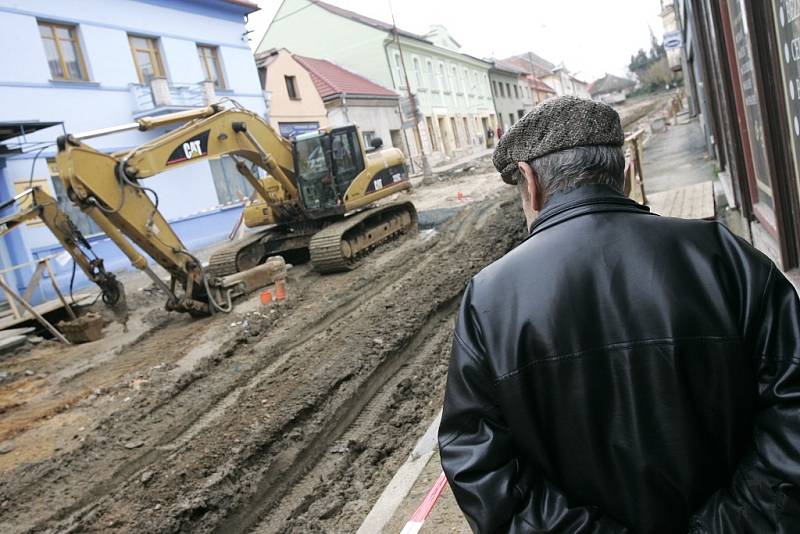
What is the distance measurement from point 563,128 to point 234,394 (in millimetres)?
5497

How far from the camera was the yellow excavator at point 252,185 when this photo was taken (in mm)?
8594

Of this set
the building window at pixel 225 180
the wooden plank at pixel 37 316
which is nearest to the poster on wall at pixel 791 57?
the wooden plank at pixel 37 316

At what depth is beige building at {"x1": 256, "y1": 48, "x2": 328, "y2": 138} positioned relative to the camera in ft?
77.2

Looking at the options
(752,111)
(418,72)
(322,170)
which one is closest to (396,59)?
(418,72)

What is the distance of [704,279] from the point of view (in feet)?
4.61

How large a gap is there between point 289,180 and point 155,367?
5.36 metres

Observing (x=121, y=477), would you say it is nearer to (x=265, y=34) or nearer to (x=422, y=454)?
(x=422, y=454)

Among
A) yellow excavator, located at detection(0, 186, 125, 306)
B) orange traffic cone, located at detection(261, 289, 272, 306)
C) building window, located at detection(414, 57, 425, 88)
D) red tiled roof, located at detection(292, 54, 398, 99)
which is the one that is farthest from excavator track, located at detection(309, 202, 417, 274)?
building window, located at detection(414, 57, 425, 88)

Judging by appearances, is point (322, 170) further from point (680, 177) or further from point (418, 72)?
point (418, 72)

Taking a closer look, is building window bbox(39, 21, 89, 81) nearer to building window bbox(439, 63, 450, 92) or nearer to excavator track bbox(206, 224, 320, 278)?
excavator track bbox(206, 224, 320, 278)

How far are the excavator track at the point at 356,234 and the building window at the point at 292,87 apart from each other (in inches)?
483

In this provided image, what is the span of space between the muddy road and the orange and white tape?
0.70m

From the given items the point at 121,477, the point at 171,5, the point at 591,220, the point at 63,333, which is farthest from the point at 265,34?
the point at 591,220

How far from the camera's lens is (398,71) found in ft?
115
